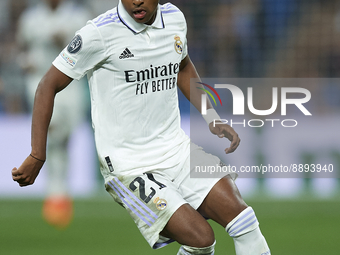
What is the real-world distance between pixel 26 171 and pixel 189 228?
844 mm

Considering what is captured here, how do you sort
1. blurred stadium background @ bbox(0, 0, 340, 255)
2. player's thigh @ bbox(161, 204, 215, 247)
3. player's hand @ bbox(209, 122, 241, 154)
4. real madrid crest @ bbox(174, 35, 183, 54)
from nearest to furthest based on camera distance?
player's thigh @ bbox(161, 204, 215, 247) → real madrid crest @ bbox(174, 35, 183, 54) → player's hand @ bbox(209, 122, 241, 154) → blurred stadium background @ bbox(0, 0, 340, 255)

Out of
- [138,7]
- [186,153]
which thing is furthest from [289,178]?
[138,7]

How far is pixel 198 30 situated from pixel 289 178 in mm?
2614

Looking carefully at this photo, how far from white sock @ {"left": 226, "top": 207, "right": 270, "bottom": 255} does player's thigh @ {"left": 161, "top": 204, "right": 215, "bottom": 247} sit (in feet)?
0.50

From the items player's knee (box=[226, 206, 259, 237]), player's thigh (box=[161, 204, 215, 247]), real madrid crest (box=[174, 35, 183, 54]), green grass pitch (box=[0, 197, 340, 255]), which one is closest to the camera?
player's thigh (box=[161, 204, 215, 247])

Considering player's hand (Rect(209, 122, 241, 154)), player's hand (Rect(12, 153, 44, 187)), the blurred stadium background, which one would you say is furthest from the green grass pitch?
player's hand (Rect(12, 153, 44, 187))

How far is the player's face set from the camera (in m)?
2.52

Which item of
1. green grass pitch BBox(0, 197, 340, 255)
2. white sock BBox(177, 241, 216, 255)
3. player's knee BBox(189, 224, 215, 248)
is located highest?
player's knee BBox(189, 224, 215, 248)

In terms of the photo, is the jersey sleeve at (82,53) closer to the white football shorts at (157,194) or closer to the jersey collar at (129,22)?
the jersey collar at (129,22)

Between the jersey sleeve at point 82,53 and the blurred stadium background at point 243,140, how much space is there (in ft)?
7.96

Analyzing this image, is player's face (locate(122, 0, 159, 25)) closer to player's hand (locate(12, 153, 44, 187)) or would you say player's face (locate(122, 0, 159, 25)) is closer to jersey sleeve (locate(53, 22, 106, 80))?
jersey sleeve (locate(53, 22, 106, 80))

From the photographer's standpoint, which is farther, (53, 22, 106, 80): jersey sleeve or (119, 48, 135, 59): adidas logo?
(119, 48, 135, 59): adidas logo

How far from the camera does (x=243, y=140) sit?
6895 millimetres

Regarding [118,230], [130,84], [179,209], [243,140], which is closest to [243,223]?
[179,209]
